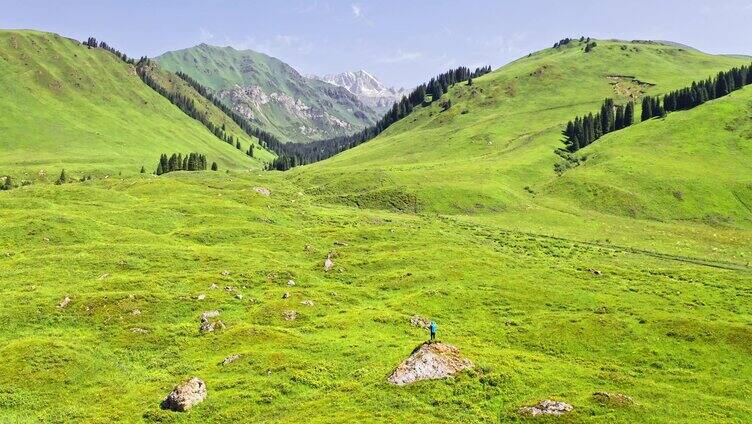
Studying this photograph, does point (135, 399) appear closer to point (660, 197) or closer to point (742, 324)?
point (742, 324)

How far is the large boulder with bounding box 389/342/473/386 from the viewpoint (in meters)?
40.3

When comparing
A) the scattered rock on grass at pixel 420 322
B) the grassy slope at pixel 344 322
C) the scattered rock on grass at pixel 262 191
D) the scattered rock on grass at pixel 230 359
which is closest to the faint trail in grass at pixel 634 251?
the grassy slope at pixel 344 322

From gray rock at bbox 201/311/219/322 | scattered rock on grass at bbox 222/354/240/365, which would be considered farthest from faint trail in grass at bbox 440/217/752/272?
scattered rock on grass at bbox 222/354/240/365

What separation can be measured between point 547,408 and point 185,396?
25.6 metres

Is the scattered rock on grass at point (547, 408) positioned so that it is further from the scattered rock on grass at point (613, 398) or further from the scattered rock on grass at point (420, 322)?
the scattered rock on grass at point (420, 322)

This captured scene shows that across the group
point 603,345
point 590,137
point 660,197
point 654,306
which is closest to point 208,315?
point 603,345

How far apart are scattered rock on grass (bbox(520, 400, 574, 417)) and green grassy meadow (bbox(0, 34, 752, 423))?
80 cm

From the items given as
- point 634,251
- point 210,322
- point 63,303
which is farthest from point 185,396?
point 634,251

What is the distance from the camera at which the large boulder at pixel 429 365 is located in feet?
132

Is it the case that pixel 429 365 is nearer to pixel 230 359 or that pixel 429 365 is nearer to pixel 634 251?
pixel 230 359

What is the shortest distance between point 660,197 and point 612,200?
1258 cm

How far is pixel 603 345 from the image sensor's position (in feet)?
160

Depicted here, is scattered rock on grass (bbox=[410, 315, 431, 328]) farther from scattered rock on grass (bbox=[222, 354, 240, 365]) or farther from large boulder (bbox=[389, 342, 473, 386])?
scattered rock on grass (bbox=[222, 354, 240, 365])

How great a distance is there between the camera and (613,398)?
36031 millimetres
